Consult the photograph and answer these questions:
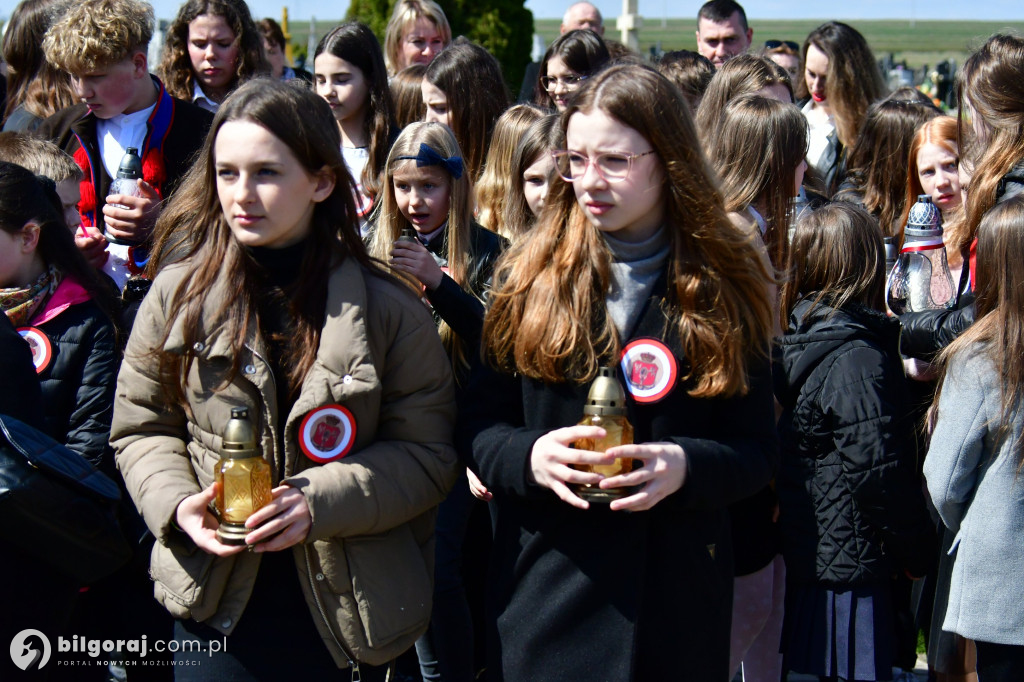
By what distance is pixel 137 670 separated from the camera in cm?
361

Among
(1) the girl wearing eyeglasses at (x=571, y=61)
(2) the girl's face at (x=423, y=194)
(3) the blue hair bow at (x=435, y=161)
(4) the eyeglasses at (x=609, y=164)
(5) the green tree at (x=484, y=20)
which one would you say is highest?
(5) the green tree at (x=484, y=20)

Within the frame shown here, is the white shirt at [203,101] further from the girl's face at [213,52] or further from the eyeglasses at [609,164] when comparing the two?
the eyeglasses at [609,164]

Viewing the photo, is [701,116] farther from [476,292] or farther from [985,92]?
[476,292]

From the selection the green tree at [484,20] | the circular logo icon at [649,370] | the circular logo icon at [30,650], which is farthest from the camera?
the green tree at [484,20]

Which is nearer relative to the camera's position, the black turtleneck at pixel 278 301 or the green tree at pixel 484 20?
the black turtleneck at pixel 278 301

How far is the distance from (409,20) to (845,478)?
14.5 feet

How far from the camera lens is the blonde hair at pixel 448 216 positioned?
11.9 ft

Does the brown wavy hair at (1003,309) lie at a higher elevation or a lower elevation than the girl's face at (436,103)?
lower

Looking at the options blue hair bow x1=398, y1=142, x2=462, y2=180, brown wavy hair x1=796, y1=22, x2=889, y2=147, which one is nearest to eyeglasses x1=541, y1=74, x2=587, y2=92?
brown wavy hair x1=796, y1=22, x2=889, y2=147

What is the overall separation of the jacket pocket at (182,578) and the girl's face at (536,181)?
6.25 feet

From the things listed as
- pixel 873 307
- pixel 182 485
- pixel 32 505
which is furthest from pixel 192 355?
pixel 873 307

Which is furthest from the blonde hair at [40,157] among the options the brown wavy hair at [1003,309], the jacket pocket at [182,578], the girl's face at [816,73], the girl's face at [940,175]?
the girl's face at [816,73]

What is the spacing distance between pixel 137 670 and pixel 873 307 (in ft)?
9.16

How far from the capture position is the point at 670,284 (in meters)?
2.44
